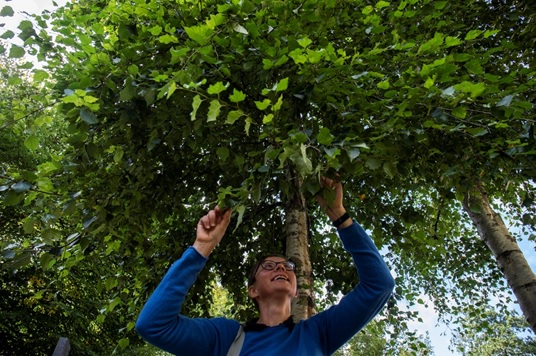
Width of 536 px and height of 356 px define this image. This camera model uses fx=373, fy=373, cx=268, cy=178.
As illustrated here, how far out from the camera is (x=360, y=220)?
13.1 feet

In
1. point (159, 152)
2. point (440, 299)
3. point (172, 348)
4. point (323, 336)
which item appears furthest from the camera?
point (440, 299)

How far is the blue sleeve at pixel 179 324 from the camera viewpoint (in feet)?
5.30

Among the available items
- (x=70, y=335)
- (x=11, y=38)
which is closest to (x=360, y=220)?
(x=11, y=38)

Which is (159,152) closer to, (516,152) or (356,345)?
(516,152)

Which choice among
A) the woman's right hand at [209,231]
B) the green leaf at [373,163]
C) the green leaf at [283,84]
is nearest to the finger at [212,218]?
A: the woman's right hand at [209,231]

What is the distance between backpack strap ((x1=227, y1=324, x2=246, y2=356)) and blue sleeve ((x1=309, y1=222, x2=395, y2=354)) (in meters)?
0.38

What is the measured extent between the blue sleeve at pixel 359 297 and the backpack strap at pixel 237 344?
1.24 ft

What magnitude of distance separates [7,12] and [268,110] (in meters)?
Answer: 1.75

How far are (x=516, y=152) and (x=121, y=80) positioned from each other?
257cm

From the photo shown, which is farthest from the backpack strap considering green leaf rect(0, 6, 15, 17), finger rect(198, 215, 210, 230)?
green leaf rect(0, 6, 15, 17)

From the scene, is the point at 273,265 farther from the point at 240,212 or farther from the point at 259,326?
the point at 240,212

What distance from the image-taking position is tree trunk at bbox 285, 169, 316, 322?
2885mm

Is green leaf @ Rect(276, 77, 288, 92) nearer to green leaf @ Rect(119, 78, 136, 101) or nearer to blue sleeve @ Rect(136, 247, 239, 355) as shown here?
blue sleeve @ Rect(136, 247, 239, 355)

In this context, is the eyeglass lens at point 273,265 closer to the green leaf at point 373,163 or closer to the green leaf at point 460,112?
the green leaf at point 373,163
